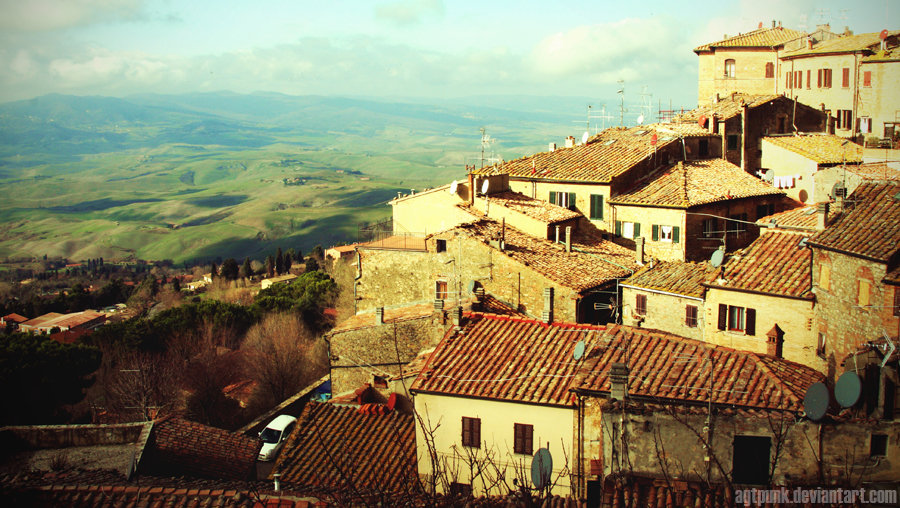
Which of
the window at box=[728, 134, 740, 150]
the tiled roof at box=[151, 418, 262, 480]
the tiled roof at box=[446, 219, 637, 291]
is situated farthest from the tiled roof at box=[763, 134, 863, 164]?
the tiled roof at box=[151, 418, 262, 480]

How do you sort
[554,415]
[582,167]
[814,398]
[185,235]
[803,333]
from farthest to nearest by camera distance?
[185,235]
[582,167]
[803,333]
[554,415]
[814,398]

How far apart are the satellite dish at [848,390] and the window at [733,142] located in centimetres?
2319

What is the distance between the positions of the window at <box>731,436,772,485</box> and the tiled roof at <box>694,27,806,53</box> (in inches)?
1339

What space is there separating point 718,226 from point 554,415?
47.5 ft

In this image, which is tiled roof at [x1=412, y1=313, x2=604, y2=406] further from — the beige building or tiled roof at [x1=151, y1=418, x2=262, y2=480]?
the beige building

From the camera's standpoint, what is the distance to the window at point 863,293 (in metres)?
13.8

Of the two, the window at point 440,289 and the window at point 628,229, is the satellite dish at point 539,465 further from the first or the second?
the window at point 628,229

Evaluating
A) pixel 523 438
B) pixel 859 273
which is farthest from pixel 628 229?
pixel 523 438

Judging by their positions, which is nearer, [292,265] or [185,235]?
[292,265]

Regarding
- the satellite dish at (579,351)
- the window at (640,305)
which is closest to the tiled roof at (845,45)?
the window at (640,305)

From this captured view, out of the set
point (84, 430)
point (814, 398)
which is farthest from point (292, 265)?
point (814, 398)

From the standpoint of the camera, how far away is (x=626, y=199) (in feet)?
86.6

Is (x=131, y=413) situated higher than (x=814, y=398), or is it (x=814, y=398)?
(x=814, y=398)

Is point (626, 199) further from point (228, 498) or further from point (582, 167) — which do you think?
point (228, 498)
